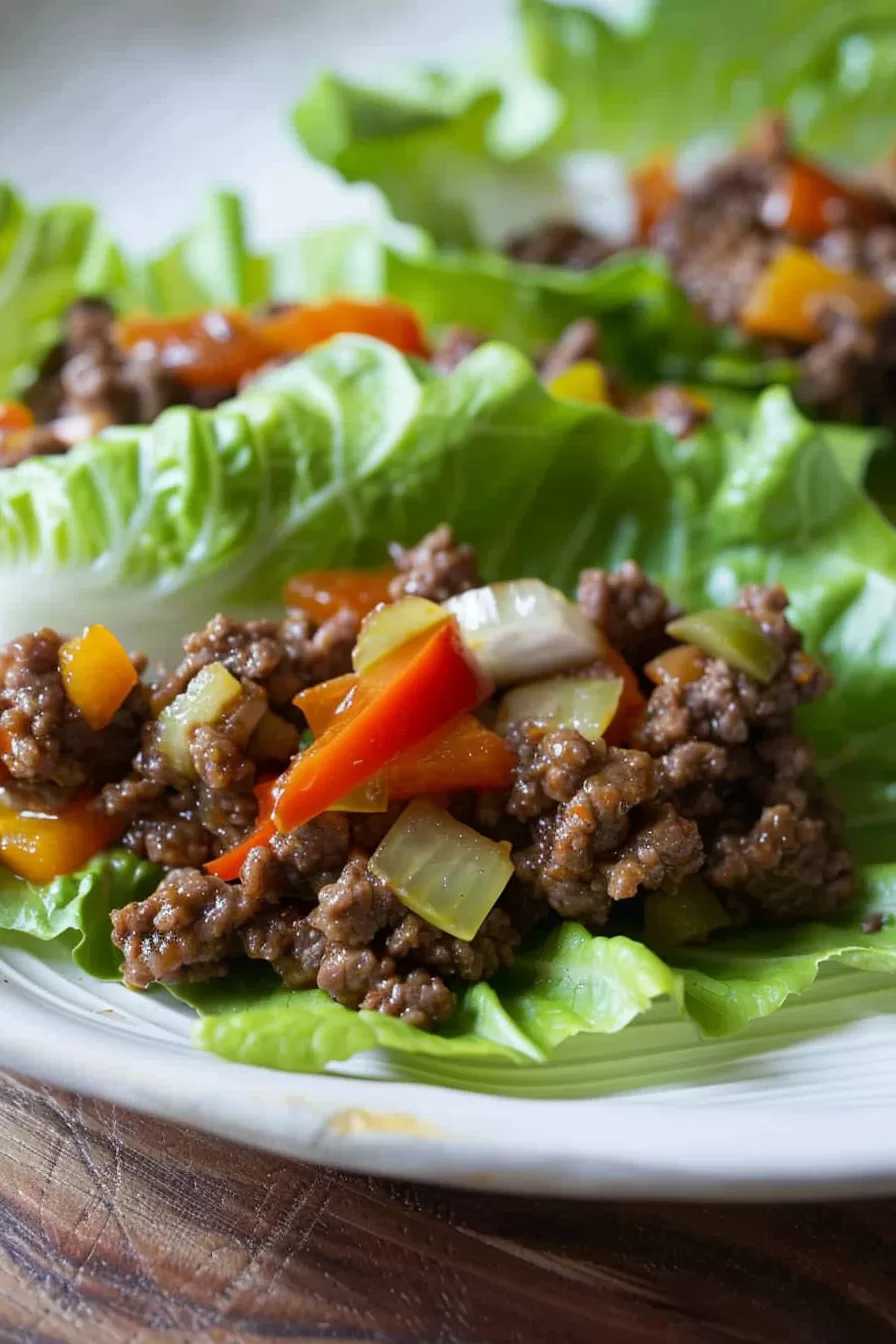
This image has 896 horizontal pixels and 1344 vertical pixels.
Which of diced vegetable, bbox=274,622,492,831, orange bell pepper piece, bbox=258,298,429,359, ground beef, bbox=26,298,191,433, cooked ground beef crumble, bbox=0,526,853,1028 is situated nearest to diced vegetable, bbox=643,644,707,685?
cooked ground beef crumble, bbox=0,526,853,1028

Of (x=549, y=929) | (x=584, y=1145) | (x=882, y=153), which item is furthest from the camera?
(x=882, y=153)

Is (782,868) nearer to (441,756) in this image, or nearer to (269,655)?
(441,756)

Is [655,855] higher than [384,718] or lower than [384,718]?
lower

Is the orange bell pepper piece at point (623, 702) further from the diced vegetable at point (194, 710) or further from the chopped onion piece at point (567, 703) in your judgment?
the diced vegetable at point (194, 710)

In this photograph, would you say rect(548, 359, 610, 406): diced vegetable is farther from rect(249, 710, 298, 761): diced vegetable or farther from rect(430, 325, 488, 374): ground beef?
rect(249, 710, 298, 761): diced vegetable

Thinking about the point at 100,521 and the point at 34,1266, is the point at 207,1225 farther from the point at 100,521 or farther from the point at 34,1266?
the point at 100,521

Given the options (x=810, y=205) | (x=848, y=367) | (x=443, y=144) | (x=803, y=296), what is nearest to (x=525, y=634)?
(x=848, y=367)

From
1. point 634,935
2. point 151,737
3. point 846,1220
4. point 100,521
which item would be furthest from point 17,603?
point 846,1220

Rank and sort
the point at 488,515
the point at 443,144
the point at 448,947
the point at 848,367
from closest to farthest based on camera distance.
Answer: the point at 448,947 < the point at 488,515 < the point at 848,367 < the point at 443,144
